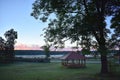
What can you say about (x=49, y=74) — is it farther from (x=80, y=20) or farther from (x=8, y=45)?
(x=8, y=45)

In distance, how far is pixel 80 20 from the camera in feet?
75.9

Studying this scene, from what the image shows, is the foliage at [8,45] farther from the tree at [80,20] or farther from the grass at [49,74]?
the tree at [80,20]

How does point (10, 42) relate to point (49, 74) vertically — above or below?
above

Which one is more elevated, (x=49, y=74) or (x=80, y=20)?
(x=80, y=20)

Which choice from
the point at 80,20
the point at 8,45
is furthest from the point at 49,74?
the point at 8,45

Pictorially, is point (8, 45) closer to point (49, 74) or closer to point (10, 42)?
point (10, 42)

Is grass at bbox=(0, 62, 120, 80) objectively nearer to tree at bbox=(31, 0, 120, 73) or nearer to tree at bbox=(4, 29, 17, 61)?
tree at bbox=(31, 0, 120, 73)

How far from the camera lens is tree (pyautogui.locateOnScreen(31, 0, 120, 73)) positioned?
22.7 m

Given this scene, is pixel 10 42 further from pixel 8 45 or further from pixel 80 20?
pixel 80 20

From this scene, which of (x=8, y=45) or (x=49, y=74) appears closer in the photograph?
(x=49, y=74)

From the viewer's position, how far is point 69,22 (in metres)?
23.5

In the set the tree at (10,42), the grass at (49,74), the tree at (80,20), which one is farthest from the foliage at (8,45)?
the tree at (80,20)

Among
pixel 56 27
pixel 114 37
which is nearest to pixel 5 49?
pixel 56 27

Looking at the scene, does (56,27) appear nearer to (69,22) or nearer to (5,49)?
(69,22)
